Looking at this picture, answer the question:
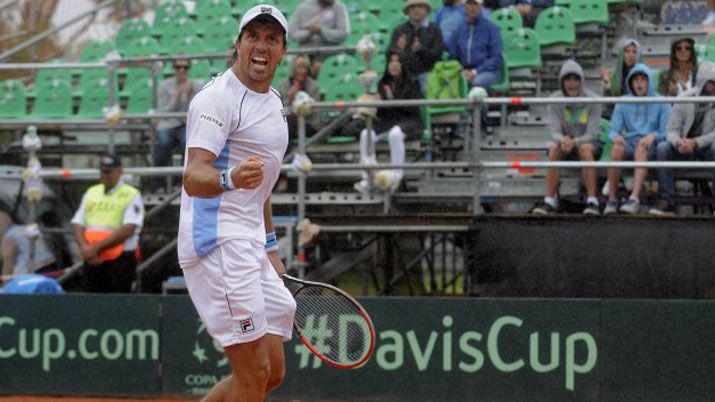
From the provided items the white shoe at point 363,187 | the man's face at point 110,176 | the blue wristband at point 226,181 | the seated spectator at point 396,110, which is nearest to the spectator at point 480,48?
the seated spectator at point 396,110

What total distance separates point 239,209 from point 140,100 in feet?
26.6

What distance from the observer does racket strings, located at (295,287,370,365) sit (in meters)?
7.18

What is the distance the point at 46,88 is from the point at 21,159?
50.2 inches

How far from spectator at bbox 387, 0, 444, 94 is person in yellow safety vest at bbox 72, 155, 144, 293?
275 centimetres

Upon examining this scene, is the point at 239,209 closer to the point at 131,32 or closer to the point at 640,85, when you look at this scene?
the point at 640,85

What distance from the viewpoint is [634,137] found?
11.1 m

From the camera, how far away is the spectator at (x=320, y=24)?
13648mm

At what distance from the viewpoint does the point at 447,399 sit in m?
10.3

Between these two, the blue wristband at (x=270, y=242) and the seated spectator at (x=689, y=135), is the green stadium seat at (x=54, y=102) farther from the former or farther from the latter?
the blue wristband at (x=270, y=242)

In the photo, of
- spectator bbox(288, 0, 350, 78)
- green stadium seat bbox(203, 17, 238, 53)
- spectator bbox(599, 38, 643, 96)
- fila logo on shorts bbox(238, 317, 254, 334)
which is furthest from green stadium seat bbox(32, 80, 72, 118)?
fila logo on shorts bbox(238, 317, 254, 334)

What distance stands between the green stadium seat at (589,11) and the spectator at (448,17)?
3.67ft

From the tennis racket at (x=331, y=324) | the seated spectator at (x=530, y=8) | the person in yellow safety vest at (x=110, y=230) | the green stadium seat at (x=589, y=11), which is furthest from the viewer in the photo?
the seated spectator at (x=530, y=8)

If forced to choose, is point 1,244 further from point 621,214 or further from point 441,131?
point 621,214

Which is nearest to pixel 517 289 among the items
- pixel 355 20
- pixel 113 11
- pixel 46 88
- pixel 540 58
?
pixel 540 58
